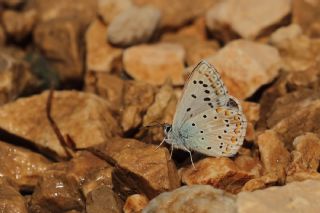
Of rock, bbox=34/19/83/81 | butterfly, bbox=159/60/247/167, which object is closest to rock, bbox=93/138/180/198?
butterfly, bbox=159/60/247/167

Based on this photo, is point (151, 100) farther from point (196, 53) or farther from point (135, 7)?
point (135, 7)

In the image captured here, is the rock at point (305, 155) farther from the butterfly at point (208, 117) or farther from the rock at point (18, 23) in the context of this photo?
the rock at point (18, 23)

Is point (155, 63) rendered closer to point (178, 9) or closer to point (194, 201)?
point (178, 9)

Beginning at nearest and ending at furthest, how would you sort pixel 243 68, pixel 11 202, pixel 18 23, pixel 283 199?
pixel 283 199, pixel 11 202, pixel 243 68, pixel 18 23

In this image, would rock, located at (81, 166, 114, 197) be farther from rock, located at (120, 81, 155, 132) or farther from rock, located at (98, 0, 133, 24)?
rock, located at (98, 0, 133, 24)

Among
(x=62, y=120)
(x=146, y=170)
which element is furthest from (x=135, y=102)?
(x=146, y=170)

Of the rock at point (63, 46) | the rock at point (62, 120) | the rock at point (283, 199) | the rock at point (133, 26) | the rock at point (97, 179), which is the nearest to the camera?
the rock at point (283, 199)

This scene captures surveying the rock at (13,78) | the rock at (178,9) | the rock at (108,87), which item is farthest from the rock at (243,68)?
the rock at (13,78)
